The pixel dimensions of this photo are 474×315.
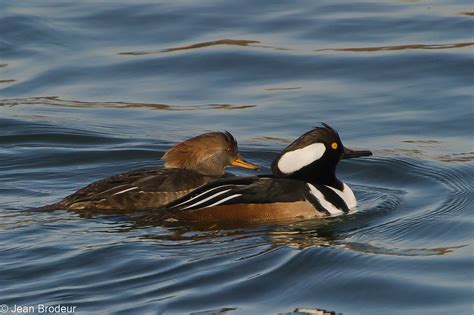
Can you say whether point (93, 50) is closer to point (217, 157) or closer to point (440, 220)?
point (217, 157)

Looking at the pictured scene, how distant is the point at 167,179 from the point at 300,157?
51.2 inches

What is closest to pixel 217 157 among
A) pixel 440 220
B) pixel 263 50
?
pixel 440 220

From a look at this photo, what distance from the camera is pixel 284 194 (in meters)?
11.6

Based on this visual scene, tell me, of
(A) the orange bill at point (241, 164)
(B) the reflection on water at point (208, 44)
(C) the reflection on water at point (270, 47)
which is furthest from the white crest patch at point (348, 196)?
(B) the reflection on water at point (208, 44)

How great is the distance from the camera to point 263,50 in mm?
17297

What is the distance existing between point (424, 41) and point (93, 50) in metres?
4.62

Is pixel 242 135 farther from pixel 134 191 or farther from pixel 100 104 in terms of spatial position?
pixel 134 191

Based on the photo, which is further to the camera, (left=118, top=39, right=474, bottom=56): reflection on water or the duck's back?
(left=118, top=39, right=474, bottom=56): reflection on water

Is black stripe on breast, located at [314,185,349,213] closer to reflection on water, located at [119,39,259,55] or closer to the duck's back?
the duck's back

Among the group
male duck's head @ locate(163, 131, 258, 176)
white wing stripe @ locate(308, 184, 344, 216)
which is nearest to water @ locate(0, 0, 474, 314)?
white wing stripe @ locate(308, 184, 344, 216)

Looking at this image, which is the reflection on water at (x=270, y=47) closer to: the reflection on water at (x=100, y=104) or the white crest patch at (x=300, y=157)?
the reflection on water at (x=100, y=104)

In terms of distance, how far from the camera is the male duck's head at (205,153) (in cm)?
1253

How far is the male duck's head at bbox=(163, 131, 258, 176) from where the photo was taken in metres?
12.5

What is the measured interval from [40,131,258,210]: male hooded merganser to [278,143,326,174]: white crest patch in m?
0.84
